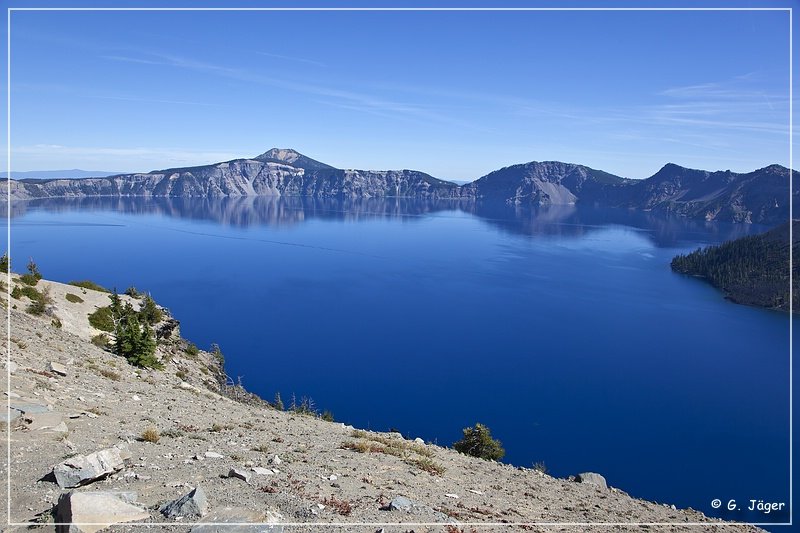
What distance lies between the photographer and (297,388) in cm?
5606

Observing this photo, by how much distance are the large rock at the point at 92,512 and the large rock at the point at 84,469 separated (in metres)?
1.59

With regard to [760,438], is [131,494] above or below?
above

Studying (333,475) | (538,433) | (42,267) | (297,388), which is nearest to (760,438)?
(538,433)

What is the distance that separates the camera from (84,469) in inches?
382

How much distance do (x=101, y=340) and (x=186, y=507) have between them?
94.7 ft

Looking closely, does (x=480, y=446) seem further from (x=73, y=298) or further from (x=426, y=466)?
(x=73, y=298)

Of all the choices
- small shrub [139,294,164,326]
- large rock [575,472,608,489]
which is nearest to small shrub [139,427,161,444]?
large rock [575,472,608,489]

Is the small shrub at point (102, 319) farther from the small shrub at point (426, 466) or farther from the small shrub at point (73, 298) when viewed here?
the small shrub at point (426, 466)

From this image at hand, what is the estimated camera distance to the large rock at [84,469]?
373 inches

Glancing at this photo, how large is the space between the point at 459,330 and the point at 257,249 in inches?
3707

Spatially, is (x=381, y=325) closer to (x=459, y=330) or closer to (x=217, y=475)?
(x=459, y=330)

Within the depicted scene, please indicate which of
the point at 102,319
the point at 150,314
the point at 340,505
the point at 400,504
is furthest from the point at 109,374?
the point at 150,314

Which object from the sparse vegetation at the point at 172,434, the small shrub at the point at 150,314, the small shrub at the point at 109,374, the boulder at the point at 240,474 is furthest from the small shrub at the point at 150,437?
the small shrub at the point at 150,314

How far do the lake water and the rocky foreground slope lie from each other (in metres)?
29.0
